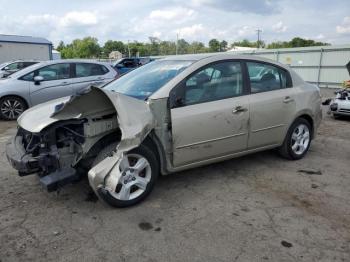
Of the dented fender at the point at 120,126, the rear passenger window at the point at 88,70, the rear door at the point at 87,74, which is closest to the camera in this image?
the dented fender at the point at 120,126

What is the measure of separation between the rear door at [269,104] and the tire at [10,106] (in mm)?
6669

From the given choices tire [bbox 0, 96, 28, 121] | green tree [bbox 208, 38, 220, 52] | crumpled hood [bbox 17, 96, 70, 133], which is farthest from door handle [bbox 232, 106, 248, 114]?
green tree [bbox 208, 38, 220, 52]

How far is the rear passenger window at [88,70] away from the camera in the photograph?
9622 millimetres

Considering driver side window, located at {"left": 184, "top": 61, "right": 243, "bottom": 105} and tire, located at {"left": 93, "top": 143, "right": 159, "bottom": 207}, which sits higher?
driver side window, located at {"left": 184, "top": 61, "right": 243, "bottom": 105}

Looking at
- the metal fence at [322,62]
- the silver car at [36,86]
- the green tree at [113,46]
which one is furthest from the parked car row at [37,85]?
the green tree at [113,46]

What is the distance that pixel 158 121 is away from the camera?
3.80 metres

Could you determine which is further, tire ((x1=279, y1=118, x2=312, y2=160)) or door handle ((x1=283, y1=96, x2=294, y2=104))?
tire ((x1=279, y1=118, x2=312, y2=160))

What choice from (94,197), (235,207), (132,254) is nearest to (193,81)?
(235,207)

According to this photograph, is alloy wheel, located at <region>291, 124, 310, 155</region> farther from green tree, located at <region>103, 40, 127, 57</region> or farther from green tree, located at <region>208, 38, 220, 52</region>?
green tree, located at <region>103, 40, 127, 57</region>

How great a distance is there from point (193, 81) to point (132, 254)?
211 centimetres

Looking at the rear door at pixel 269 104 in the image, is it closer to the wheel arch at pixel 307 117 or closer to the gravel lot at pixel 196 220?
the wheel arch at pixel 307 117

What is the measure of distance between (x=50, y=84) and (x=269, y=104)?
6341 mm

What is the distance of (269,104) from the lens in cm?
477

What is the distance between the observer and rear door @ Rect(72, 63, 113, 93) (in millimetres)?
9406
